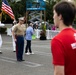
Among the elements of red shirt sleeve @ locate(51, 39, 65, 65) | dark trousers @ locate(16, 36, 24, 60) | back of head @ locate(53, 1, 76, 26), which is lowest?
dark trousers @ locate(16, 36, 24, 60)

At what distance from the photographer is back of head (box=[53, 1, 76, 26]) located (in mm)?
2959

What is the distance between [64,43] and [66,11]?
1.04ft

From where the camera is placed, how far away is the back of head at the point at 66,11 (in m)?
2.96

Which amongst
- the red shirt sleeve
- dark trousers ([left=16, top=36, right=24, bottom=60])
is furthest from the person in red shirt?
dark trousers ([left=16, top=36, right=24, bottom=60])

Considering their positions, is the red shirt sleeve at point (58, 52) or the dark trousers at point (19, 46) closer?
the red shirt sleeve at point (58, 52)

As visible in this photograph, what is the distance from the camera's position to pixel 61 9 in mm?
2957

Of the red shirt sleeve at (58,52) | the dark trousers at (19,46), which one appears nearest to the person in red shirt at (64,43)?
the red shirt sleeve at (58,52)

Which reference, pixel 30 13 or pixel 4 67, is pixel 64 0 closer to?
pixel 4 67

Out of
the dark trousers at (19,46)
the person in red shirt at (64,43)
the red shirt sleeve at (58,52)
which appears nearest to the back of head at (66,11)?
the person in red shirt at (64,43)

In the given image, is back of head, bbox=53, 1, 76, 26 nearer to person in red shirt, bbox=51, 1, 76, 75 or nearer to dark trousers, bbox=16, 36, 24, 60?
person in red shirt, bbox=51, 1, 76, 75

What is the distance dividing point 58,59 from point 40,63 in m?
8.35

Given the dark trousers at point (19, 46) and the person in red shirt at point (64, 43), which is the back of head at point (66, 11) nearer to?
the person in red shirt at point (64, 43)

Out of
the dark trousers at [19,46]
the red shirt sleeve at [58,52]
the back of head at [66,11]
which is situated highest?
the back of head at [66,11]

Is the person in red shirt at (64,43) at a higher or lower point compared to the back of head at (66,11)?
lower
